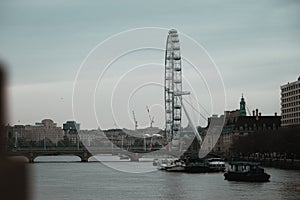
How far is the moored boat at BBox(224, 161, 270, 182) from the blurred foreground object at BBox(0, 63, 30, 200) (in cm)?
2692

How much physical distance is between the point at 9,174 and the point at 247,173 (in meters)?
28.6

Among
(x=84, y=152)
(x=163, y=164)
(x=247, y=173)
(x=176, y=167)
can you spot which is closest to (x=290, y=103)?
(x=163, y=164)

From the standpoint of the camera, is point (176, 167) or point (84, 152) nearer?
point (176, 167)

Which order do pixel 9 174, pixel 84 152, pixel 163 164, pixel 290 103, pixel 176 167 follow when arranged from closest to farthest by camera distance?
pixel 9 174 → pixel 176 167 → pixel 163 164 → pixel 84 152 → pixel 290 103

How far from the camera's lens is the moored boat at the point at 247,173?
89.5 feet

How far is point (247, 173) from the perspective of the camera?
28.5 m

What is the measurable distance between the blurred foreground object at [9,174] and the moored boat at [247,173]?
1060 inches

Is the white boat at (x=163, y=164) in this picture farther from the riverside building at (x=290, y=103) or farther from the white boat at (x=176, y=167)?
the riverside building at (x=290, y=103)

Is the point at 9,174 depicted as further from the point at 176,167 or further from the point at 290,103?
the point at 290,103

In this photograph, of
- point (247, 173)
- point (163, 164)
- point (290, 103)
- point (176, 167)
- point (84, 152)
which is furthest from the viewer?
point (290, 103)

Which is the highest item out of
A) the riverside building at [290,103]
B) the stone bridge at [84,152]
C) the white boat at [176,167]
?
the riverside building at [290,103]

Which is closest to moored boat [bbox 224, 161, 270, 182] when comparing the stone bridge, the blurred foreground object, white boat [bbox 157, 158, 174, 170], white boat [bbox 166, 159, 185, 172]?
white boat [bbox 166, 159, 185, 172]

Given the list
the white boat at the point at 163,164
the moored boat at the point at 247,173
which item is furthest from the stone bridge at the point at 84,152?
the moored boat at the point at 247,173

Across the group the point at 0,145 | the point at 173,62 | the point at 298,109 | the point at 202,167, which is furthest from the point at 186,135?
the point at 0,145
